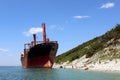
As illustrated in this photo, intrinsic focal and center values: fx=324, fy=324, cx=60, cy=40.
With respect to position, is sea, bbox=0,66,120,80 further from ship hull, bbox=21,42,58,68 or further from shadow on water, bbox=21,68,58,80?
ship hull, bbox=21,42,58,68

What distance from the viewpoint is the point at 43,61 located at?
111 metres

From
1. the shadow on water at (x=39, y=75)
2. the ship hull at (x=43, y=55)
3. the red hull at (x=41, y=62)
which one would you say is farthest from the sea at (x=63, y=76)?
the ship hull at (x=43, y=55)

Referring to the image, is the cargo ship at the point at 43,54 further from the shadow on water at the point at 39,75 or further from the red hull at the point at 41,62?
the shadow on water at the point at 39,75

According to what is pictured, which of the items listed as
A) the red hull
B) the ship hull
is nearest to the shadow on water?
the red hull

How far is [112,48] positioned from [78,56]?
27.9m

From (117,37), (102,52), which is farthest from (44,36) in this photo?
(117,37)

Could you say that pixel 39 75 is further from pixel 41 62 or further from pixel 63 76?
pixel 41 62

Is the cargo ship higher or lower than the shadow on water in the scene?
higher

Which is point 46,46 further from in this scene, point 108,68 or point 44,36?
point 108,68

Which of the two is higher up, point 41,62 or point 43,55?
point 43,55

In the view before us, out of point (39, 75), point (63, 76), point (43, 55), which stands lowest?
point (63, 76)

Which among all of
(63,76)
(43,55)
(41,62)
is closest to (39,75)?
(63,76)

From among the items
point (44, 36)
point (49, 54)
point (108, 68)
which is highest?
point (44, 36)

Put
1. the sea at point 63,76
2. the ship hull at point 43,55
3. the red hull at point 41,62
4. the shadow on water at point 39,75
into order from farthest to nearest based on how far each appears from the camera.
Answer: the ship hull at point 43,55 → the red hull at point 41,62 → the shadow on water at point 39,75 → the sea at point 63,76
